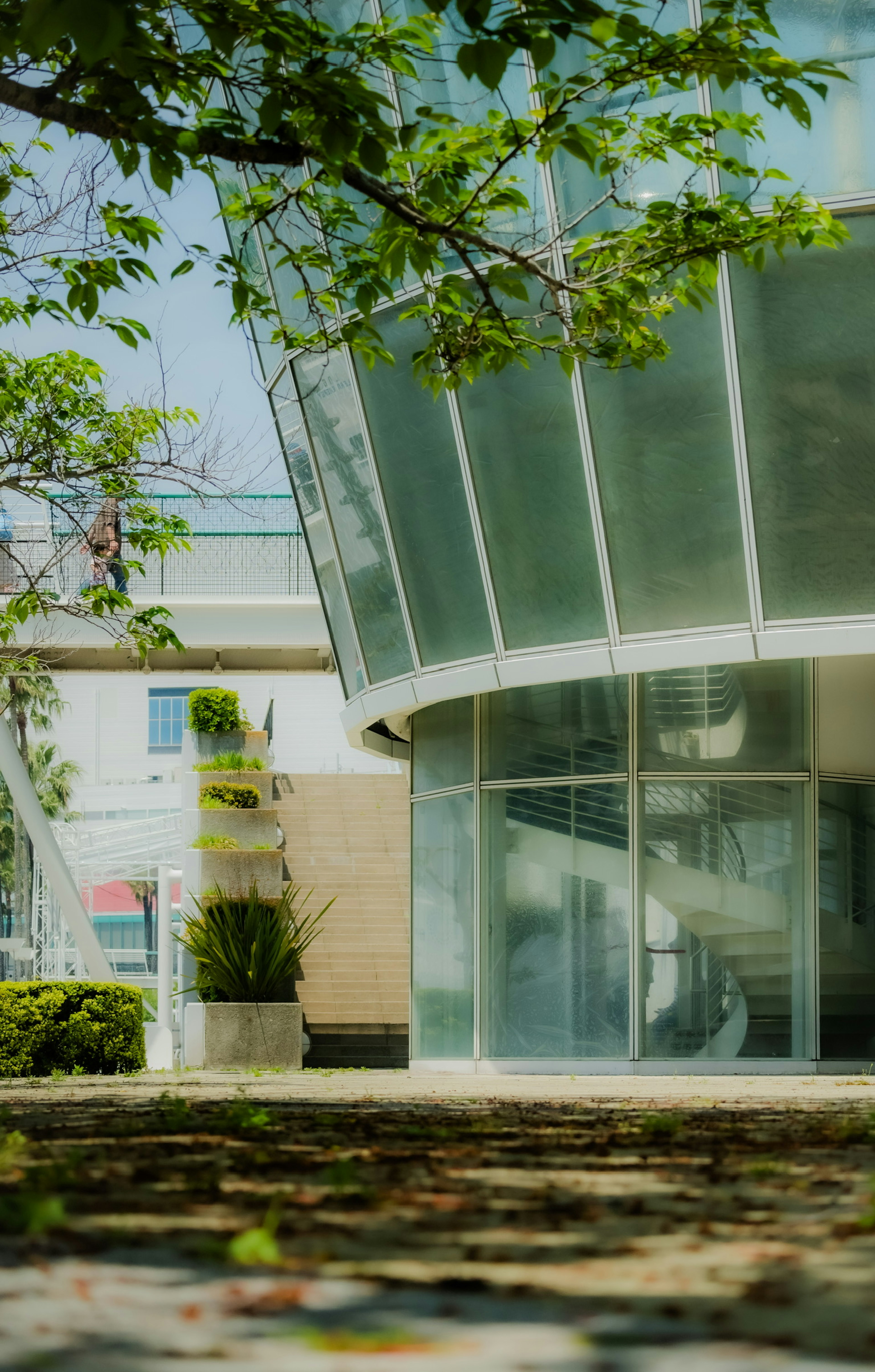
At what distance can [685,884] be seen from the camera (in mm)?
13312

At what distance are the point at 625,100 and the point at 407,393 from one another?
3.34 meters

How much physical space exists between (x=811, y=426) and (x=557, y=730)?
3.91 metres

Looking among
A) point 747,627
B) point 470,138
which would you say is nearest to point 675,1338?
point 470,138

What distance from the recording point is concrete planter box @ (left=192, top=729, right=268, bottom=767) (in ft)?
73.1

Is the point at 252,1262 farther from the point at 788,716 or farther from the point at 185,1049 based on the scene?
the point at 185,1049

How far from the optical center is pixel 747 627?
12.1 metres

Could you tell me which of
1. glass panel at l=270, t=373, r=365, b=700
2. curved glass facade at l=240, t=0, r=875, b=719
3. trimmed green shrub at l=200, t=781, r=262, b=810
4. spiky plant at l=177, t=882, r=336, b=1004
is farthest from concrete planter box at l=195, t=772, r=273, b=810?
curved glass facade at l=240, t=0, r=875, b=719

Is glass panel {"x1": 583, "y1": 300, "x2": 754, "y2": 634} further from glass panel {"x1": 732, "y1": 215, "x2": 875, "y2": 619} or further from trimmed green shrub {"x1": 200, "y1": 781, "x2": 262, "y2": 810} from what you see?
trimmed green shrub {"x1": 200, "y1": 781, "x2": 262, "y2": 810}

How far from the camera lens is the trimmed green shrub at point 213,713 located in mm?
22266

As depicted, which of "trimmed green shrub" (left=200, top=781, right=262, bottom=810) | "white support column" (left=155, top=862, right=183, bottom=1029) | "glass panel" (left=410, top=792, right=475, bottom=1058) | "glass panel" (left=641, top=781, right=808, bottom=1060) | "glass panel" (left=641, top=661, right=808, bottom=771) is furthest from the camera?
"white support column" (left=155, top=862, right=183, bottom=1029)

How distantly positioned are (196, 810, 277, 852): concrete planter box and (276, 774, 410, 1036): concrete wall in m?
1.65

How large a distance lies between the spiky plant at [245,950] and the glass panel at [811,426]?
7.54 metres

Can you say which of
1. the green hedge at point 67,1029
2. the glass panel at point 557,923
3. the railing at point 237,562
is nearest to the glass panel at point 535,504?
the glass panel at point 557,923

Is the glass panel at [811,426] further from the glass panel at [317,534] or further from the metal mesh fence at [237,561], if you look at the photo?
the metal mesh fence at [237,561]
